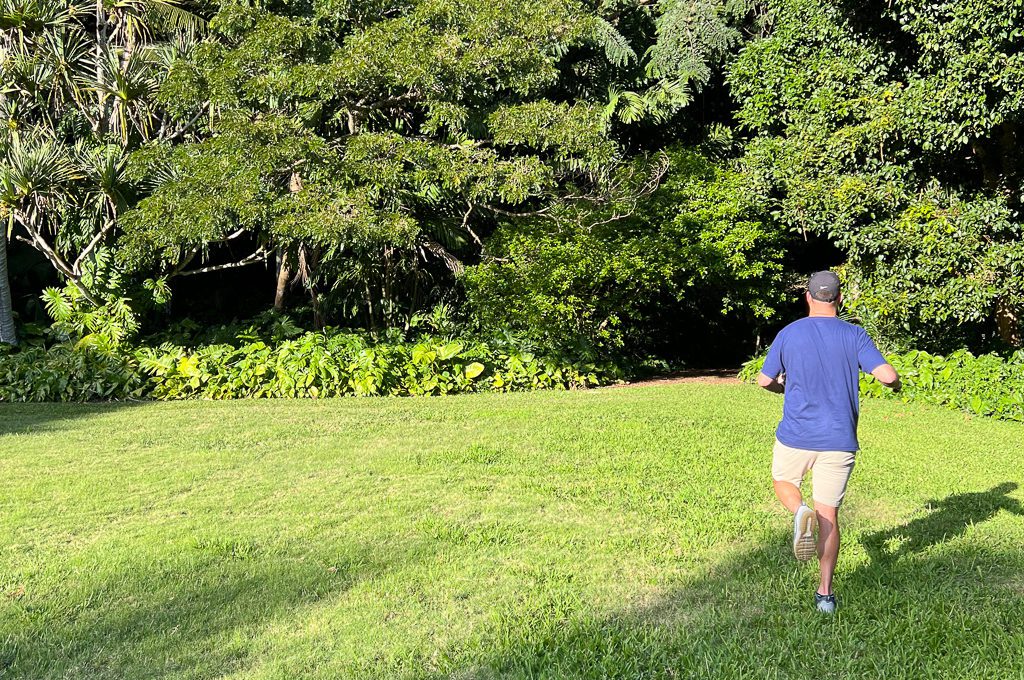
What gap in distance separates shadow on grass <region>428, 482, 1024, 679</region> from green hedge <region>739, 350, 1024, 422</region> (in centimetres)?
606

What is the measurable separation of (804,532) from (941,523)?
213 cm

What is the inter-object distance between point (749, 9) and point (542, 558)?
37.8 ft

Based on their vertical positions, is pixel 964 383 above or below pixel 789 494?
below

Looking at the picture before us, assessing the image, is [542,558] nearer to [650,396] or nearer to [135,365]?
[650,396]

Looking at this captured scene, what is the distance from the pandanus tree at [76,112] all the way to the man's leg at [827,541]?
10.4m

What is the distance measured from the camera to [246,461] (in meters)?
7.14

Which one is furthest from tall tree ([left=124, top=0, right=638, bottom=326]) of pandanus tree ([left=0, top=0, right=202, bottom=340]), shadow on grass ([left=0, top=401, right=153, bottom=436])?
shadow on grass ([left=0, top=401, right=153, bottom=436])

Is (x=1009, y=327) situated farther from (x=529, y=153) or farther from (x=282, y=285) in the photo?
(x=282, y=285)

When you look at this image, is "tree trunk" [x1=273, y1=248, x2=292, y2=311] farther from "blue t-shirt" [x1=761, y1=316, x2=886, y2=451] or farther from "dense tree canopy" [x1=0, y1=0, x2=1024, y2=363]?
"blue t-shirt" [x1=761, y1=316, x2=886, y2=451]

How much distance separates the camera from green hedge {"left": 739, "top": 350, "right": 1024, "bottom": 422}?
9.96 meters

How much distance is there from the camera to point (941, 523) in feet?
17.7

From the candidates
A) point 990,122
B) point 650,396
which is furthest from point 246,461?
point 990,122

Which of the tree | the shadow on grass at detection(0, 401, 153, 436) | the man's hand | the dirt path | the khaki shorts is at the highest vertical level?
the tree

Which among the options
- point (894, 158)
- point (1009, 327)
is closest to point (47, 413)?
point (894, 158)
